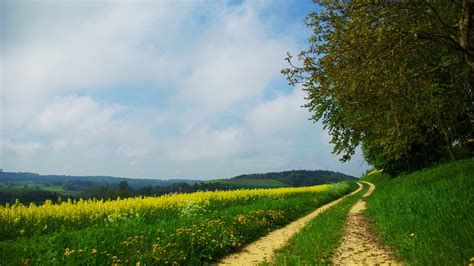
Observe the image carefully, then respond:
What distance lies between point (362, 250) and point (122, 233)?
21.8 feet

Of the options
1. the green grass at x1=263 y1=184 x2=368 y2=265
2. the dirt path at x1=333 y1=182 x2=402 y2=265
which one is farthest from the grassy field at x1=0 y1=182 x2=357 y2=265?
the dirt path at x1=333 y1=182 x2=402 y2=265

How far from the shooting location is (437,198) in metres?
10.2

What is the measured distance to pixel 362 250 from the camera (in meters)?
8.97

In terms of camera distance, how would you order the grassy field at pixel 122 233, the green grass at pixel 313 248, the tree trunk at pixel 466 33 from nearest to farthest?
the grassy field at pixel 122 233 < the green grass at pixel 313 248 < the tree trunk at pixel 466 33

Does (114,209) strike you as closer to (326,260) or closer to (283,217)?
(283,217)

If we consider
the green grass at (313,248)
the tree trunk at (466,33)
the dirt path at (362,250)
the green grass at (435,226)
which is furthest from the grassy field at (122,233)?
the tree trunk at (466,33)

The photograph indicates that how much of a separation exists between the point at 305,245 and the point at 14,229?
30.3ft

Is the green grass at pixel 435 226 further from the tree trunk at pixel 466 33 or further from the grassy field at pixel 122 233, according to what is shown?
the grassy field at pixel 122 233

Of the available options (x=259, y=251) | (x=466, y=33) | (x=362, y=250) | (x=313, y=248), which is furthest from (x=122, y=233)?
(x=466, y=33)

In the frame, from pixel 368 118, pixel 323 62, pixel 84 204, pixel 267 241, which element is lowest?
pixel 267 241

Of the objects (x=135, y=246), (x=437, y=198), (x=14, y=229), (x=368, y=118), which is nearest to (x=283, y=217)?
(x=368, y=118)

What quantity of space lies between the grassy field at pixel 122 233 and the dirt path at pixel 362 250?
3352 mm

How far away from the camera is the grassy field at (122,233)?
6.98 metres

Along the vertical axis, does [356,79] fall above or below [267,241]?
above
